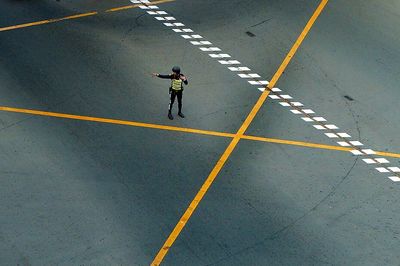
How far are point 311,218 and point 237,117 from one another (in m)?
5.61

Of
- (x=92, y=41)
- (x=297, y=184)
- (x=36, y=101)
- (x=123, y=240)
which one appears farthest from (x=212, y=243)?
(x=92, y=41)

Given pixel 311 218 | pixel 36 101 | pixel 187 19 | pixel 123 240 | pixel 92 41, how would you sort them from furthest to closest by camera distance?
pixel 187 19, pixel 92 41, pixel 36 101, pixel 311 218, pixel 123 240

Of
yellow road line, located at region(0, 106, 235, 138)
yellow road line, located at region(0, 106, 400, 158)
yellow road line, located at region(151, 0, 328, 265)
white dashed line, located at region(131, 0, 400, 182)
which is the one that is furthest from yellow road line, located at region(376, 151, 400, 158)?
yellow road line, located at region(0, 106, 235, 138)

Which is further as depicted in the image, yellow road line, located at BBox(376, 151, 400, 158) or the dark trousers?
the dark trousers

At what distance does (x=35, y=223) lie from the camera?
2267 centimetres

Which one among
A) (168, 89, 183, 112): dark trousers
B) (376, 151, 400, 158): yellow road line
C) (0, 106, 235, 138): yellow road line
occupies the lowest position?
(0, 106, 235, 138): yellow road line

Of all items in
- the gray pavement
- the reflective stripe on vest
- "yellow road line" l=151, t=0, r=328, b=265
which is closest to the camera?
"yellow road line" l=151, t=0, r=328, b=265

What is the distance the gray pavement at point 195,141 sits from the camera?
22609 millimetres

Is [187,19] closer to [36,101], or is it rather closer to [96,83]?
[96,83]

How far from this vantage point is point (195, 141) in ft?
87.8

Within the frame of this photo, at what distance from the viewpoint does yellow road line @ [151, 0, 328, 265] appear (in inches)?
880

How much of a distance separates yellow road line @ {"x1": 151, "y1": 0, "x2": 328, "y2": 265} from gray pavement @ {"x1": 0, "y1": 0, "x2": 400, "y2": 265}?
0.20 m

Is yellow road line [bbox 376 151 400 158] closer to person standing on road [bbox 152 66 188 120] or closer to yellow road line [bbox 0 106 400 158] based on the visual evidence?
yellow road line [bbox 0 106 400 158]

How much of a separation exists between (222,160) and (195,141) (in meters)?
1.31
